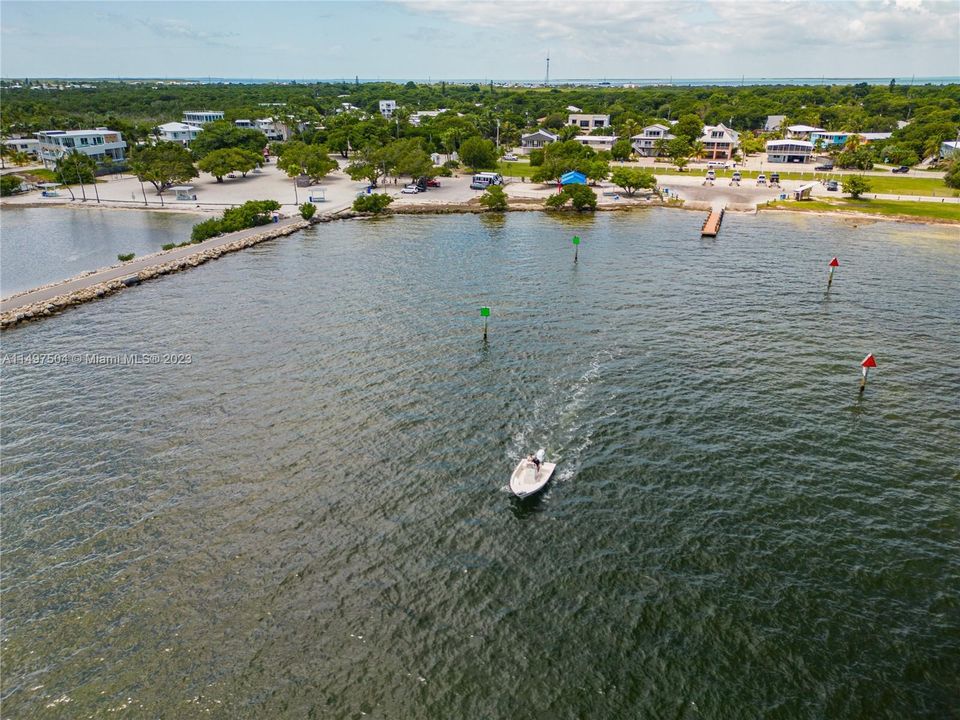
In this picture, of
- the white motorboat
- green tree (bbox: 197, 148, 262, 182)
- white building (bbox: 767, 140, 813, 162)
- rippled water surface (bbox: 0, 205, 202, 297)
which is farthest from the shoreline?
white building (bbox: 767, 140, 813, 162)

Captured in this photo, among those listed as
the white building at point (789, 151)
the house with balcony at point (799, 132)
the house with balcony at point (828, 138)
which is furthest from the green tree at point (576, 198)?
the house with balcony at point (799, 132)

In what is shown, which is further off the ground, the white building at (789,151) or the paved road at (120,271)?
the white building at (789,151)

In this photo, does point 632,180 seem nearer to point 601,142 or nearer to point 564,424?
point 601,142

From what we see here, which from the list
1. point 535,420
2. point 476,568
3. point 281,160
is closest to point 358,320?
point 535,420

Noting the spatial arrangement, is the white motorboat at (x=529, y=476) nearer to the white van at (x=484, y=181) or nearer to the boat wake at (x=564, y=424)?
the boat wake at (x=564, y=424)

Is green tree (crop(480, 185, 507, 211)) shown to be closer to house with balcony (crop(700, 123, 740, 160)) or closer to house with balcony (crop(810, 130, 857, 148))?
house with balcony (crop(700, 123, 740, 160))

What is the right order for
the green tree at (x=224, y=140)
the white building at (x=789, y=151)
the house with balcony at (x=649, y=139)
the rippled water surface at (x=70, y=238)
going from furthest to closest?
the house with balcony at (x=649, y=139)
the white building at (x=789, y=151)
the green tree at (x=224, y=140)
the rippled water surface at (x=70, y=238)
